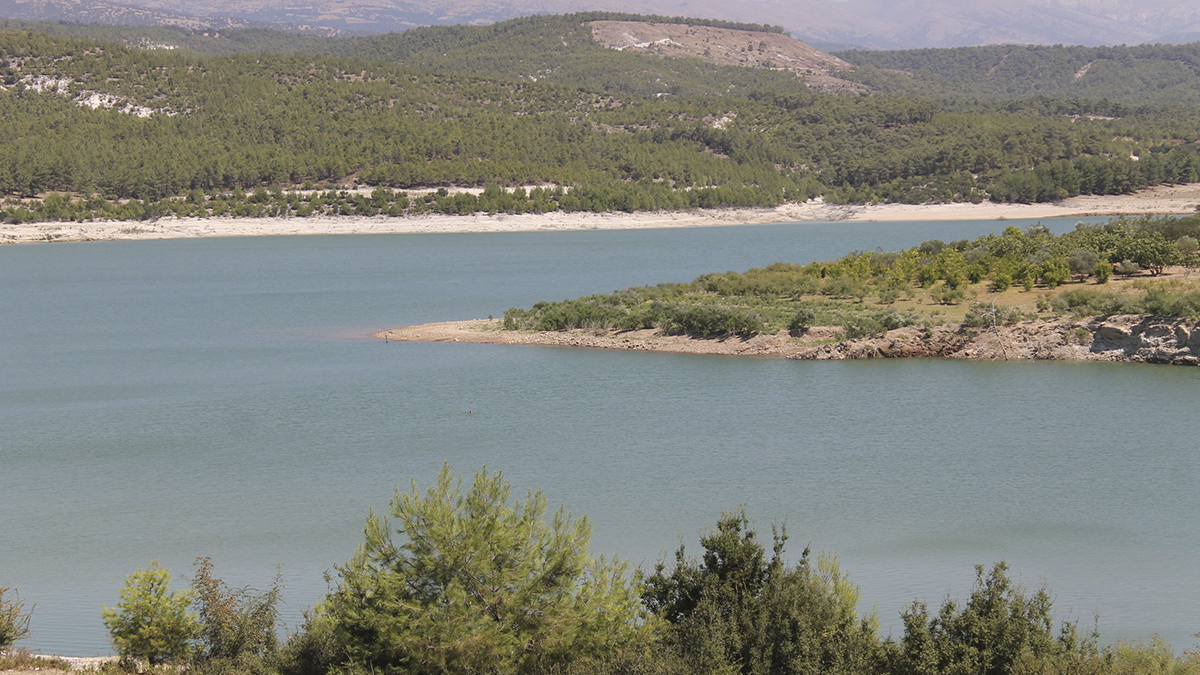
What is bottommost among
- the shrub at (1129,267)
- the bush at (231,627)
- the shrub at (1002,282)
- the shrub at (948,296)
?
the bush at (231,627)

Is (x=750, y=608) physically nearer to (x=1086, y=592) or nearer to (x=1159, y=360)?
(x=1086, y=592)

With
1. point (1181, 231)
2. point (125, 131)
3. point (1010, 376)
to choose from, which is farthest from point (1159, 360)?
point (125, 131)

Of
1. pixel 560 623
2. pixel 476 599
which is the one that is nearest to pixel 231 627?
pixel 476 599

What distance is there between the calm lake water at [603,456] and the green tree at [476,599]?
3.14 metres

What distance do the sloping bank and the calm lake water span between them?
60 centimetres

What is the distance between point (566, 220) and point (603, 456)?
263 feet

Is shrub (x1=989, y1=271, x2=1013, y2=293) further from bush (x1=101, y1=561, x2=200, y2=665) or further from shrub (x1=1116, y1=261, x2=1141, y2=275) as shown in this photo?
bush (x1=101, y1=561, x2=200, y2=665)

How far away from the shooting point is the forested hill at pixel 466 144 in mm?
100812

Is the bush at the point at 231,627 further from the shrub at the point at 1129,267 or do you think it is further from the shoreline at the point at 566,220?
the shoreline at the point at 566,220

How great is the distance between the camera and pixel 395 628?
1044 cm

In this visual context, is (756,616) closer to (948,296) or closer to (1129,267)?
(948,296)

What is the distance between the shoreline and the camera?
9231 centimetres

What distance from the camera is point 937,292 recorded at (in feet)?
118

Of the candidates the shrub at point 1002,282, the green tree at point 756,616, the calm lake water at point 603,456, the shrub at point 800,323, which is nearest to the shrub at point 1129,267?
the shrub at point 1002,282
